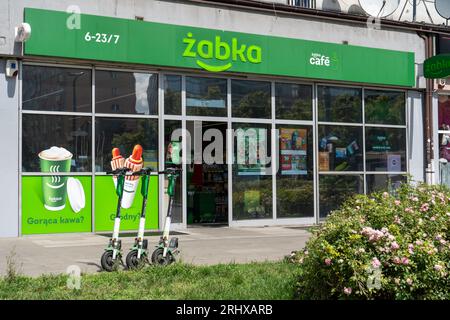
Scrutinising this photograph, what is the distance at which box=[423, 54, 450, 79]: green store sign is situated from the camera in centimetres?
1598

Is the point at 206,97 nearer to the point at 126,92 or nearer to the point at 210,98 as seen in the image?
the point at 210,98

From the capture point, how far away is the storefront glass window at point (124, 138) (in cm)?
1264

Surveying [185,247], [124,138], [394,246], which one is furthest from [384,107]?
[394,246]

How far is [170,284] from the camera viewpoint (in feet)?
21.7

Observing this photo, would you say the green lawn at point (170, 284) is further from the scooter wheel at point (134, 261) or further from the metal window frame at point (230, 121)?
the metal window frame at point (230, 121)

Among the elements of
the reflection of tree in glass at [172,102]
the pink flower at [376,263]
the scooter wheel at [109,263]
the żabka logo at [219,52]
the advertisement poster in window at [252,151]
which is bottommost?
the scooter wheel at [109,263]

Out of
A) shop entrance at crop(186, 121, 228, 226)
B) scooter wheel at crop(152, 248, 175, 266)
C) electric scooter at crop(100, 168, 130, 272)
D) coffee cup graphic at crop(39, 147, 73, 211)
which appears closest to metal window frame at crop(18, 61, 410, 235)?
shop entrance at crop(186, 121, 228, 226)

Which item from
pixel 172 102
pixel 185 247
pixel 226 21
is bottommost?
pixel 185 247

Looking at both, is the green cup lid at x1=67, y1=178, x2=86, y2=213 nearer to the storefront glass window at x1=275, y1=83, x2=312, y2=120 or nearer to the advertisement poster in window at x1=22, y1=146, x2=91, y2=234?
the advertisement poster in window at x1=22, y1=146, x2=91, y2=234

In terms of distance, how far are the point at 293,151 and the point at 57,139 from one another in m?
5.80

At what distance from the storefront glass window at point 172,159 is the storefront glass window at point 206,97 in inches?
18.7

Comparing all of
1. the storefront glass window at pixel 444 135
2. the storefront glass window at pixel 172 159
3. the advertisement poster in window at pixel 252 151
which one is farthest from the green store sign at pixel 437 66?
the storefront glass window at pixel 172 159

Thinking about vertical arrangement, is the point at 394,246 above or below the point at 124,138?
below
